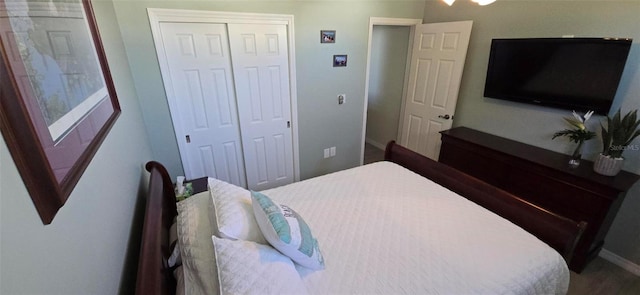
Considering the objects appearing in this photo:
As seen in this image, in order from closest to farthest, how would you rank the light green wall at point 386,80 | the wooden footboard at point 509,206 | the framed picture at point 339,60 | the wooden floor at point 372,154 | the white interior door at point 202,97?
1. the wooden footboard at point 509,206
2. the white interior door at point 202,97
3. the framed picture at point 339,60
4. the light green wall at point 386,80
5. the wooden floor at point 372,154

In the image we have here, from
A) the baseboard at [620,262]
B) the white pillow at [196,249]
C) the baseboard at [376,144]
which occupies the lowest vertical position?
the baseboard at [620,262]

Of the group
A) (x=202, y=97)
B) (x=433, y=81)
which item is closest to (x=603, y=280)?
(x=433, y=81)

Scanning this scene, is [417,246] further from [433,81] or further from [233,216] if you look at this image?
[433,81]

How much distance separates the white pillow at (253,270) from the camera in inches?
37.6

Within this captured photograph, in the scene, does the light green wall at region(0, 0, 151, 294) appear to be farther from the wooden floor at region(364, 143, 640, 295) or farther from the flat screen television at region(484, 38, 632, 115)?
the flat screen television at region(484, 38, 632, 115)

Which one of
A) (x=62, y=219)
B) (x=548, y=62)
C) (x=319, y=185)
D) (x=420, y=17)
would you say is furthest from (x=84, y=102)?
(x=420, y=17)

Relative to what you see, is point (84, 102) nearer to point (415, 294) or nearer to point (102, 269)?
point (102, 269)

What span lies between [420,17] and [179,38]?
275 centimetres

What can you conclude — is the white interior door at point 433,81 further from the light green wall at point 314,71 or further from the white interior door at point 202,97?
the white interior door at point 202,97

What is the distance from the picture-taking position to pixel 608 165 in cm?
194

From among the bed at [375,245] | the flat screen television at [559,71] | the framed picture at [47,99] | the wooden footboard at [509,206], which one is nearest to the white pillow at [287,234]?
the bed at [375,245]

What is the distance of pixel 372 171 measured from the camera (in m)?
2.26

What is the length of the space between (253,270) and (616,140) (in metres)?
2.58

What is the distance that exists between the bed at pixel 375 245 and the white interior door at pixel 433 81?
149 centimetres
